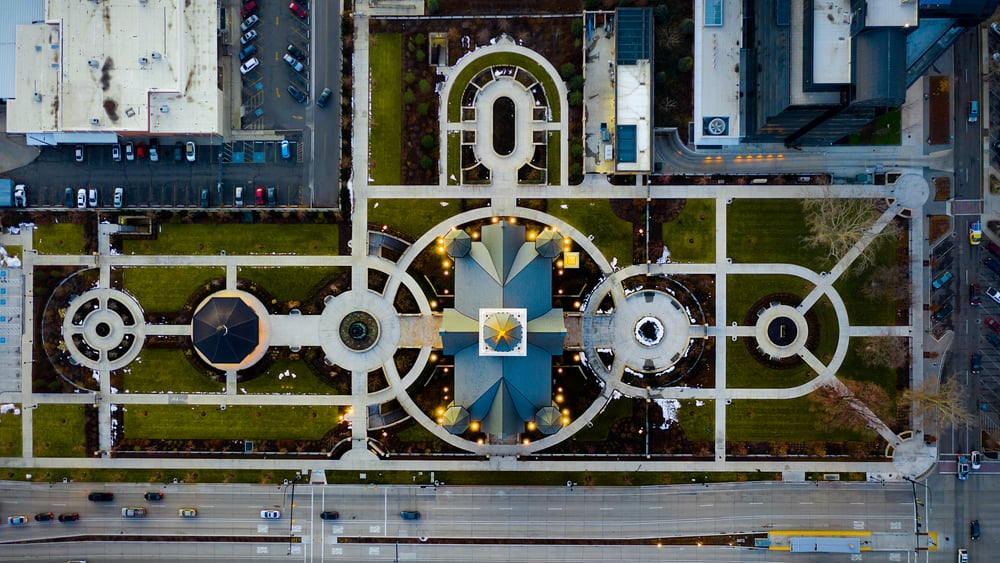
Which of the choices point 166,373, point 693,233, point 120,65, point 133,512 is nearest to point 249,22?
point 120,65

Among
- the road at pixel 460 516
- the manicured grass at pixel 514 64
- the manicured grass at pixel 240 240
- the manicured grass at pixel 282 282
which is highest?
the manicured grass at pixel 514 64

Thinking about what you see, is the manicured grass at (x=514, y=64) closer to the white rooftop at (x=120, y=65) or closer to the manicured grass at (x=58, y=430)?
the white rooftop at (x=120, y=65)

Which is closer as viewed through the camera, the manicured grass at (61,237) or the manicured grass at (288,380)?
the manicured grass at (288,380)

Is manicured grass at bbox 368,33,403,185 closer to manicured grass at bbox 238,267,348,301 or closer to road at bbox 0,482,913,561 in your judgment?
manicured grass at bbox 238,267,348,301

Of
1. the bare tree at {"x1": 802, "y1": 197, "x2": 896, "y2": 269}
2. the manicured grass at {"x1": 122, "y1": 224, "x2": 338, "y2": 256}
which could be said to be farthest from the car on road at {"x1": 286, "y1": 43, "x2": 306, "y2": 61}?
the bare tree at {"x1": 802, "y1": 197, "x2": 896, "y2": 269}

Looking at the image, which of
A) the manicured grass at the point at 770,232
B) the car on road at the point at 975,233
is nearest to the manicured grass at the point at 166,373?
the manicured grass at the point at 770,232

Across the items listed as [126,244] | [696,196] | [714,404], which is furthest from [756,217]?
[126,244]
